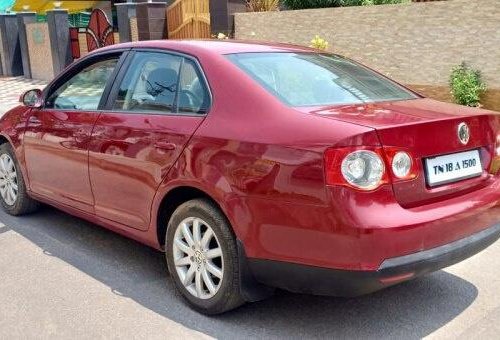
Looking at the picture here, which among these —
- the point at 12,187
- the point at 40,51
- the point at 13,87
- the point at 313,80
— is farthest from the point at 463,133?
the point at 40,51

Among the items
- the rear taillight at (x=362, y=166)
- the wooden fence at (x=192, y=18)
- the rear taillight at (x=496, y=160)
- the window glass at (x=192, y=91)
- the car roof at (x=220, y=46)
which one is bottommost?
the rear taillight at (x=496, y=160)

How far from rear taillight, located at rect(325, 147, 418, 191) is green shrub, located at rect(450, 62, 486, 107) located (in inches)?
281

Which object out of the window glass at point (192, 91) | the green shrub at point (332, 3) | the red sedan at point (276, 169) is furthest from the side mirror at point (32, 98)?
the green shrub at point (332, 3)

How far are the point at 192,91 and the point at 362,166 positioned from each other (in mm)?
1298

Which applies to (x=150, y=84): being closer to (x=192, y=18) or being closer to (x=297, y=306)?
(x=297, y=306)

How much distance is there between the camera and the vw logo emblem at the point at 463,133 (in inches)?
125

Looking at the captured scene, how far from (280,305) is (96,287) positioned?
4.12ft

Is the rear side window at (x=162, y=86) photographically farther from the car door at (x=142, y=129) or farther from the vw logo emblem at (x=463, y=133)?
the vw logo emblem at (x=463, y=133)

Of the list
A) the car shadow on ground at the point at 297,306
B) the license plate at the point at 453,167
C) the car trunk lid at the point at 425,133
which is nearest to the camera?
the car trunk lid at the point at 425,133

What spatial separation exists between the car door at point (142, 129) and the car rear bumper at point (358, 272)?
3.13 ft

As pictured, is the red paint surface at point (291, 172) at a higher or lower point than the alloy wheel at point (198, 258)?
higher

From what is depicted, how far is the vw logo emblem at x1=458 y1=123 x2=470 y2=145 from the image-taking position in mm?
3182

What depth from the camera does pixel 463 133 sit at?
10.5 feet

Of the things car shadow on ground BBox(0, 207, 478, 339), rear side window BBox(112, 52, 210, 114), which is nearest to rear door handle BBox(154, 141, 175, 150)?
rear side window BBox(112, 52, 210, 114)
